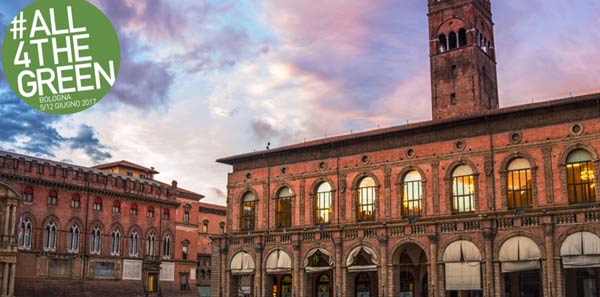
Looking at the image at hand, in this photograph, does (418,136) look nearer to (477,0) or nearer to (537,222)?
(537,222)

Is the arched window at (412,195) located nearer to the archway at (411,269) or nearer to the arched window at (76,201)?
the archway at (411,269)

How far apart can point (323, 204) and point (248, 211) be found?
736cm

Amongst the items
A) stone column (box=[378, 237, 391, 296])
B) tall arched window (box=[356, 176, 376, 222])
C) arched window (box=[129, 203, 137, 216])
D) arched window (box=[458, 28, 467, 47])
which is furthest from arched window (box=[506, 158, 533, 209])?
arched window (box=[129, 203, 137, 216])

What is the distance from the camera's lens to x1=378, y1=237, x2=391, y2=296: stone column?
136 feet

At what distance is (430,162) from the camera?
4375cm

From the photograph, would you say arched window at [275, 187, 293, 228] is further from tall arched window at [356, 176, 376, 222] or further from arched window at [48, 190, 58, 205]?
arched window at [48, 190, 58, 205]

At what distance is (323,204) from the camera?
48.7 m

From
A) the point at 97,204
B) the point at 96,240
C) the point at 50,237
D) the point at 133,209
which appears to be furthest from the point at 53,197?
the point at 133,209

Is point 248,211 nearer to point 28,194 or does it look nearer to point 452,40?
point 28,194

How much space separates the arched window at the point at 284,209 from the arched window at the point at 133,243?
23.2 metres

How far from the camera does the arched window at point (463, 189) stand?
41.9 metres

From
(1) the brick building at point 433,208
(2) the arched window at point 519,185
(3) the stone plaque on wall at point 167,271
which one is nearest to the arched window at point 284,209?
(1) the brick building at point 433,208

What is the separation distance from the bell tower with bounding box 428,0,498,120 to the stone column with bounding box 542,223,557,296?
20.7 metres

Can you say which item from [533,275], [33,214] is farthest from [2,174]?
[533,275]
